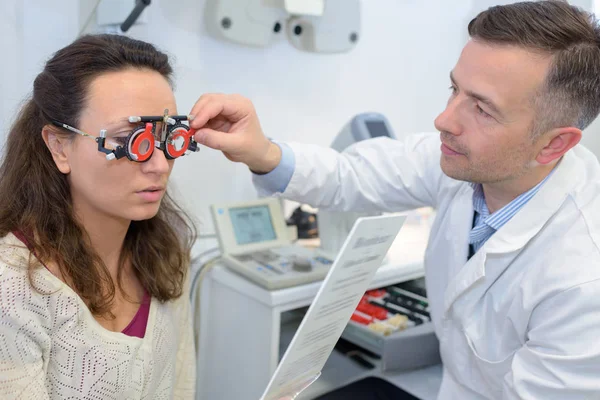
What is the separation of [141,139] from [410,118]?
1.72 metres

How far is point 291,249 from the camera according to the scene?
1.53 meters

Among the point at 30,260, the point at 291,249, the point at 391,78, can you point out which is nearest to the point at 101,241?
the point at 30,260

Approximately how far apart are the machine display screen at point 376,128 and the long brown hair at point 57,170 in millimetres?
782

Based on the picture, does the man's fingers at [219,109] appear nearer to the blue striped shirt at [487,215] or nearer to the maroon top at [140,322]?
the maroon top at [140,322]

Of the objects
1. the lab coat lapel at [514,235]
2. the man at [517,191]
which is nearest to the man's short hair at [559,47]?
the man at [517,191]

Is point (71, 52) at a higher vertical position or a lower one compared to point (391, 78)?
higher

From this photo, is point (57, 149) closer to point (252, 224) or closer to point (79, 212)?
point (79, 212)

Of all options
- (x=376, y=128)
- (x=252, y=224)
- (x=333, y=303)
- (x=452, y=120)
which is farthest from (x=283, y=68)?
(x=333, y=303)

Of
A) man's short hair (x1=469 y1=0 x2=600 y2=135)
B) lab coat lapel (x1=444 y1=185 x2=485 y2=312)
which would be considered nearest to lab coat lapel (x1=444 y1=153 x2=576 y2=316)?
lab coat lapel (x1=444 y1=185 x2=485 y2=312)

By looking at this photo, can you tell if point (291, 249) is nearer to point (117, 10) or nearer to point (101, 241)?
point (101, 241)

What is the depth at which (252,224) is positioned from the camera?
1509mm

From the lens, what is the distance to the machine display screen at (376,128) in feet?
5.28

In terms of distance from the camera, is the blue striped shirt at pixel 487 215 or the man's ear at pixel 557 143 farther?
the blue striped shirt at pixel 487 215

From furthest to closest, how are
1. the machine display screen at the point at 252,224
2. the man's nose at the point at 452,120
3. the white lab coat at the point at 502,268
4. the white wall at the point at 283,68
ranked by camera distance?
the machine display screen at the point at 252,224 < the white wall at the point at 283,68 < the man's nose at the point at 452,120 < the white lab coat at the point at 502,268
